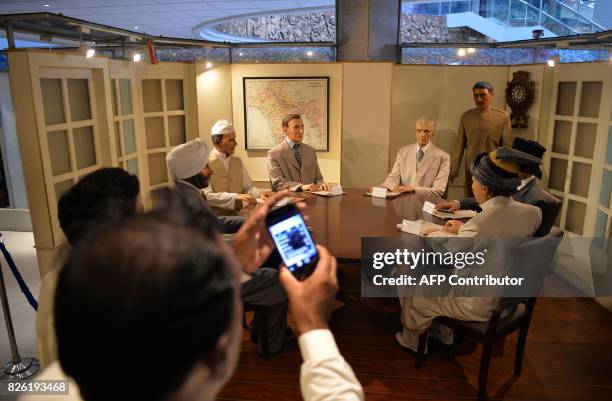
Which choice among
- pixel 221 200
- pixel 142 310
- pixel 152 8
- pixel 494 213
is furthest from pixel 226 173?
pixel 152 8

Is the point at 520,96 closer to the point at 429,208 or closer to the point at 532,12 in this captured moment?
the point at 532,12

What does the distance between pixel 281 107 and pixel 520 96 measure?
2.57 metres

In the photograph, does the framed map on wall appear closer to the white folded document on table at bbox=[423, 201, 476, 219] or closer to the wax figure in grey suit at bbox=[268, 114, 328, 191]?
the wax figure in grey suit at bbox=[268, 114, 328, 191]

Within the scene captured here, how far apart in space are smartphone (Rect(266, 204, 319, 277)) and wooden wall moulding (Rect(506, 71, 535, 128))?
402cm

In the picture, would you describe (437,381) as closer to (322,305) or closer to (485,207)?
(485,207)

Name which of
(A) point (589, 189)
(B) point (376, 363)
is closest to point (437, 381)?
(B) point (376, 363)

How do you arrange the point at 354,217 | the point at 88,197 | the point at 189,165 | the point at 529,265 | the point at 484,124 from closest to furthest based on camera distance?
the point at 88,197, the point at 529,265, the point at 189,165, the point at 354,217, the point at 484,124

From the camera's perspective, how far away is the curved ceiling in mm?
7910

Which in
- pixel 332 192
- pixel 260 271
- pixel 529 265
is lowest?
pixel 260 271

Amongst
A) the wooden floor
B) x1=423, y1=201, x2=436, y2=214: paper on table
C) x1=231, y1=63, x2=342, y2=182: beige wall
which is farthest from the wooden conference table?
x1=231, y1=63, x2=342, y2=182: beige wall

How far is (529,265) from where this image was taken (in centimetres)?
238

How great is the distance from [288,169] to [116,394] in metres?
3.71

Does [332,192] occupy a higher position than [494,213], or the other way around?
[494,213]

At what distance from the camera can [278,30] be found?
10.5 metres
